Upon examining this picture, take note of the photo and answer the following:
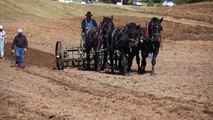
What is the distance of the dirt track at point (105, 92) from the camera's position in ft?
45.6

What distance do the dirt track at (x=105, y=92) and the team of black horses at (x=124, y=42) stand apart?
3.00ft

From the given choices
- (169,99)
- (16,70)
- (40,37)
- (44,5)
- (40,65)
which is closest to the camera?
(169,99)

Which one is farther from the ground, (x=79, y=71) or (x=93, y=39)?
(x=93, y=39)

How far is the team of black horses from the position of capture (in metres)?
22.2

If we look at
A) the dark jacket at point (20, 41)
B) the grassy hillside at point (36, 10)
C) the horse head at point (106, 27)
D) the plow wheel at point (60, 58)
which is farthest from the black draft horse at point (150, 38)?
the grassy hillside at point (36, 10)

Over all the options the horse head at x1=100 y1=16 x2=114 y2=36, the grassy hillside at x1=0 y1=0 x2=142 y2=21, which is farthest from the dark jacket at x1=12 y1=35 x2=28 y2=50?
the grassy hillside at x1=0 y1=0 x2=142 y2=21

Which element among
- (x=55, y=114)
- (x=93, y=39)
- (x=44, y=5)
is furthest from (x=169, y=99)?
(x=44, y=5)

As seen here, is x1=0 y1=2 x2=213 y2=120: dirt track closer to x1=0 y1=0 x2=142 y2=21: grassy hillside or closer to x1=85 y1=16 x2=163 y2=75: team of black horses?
x1=85 y1=16 x2=163 y2=75: team of black horses

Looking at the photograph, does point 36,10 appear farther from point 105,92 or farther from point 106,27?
point 105,92

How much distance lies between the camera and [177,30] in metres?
47.6

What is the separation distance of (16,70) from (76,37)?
2048 cm

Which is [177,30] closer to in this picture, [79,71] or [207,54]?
[207,54]

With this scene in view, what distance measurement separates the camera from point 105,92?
677 inches

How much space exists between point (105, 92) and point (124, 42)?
5.49 meters
